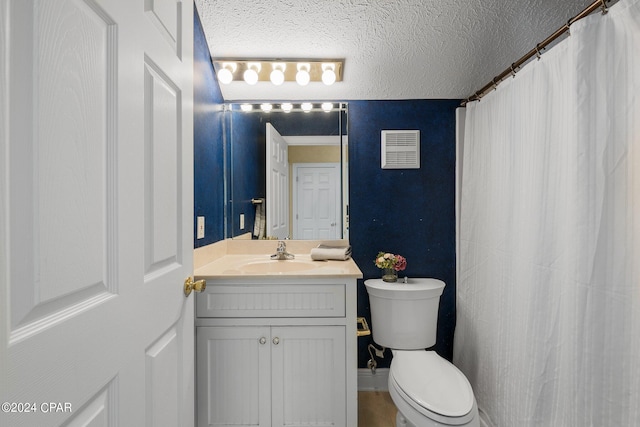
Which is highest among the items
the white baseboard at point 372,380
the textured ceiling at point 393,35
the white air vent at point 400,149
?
the textured ceiling at point 393,35

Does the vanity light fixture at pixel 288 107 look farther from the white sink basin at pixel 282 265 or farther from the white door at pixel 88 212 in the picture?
the white door at pixel 88 212

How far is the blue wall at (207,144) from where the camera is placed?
158 centimetres

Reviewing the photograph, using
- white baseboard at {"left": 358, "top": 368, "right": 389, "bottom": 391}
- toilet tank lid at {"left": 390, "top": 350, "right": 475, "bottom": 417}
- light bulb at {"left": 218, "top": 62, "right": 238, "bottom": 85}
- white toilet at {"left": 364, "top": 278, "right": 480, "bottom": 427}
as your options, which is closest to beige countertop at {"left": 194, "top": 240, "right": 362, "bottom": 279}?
white toilet at {"left": 364, "top": 278, "right": 480, "bottom": 427}

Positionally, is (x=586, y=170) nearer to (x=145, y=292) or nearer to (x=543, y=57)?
(x=543, y=57)

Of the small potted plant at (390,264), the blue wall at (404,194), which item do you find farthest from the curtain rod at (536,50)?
the small potted plant at (390,264)

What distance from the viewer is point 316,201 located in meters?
2.13

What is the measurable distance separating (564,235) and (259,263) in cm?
141

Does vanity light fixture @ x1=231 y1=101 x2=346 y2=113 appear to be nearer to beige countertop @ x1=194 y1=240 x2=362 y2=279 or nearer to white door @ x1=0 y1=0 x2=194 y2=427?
beige countertop @ x1=194 y1=240 x2=362 y2=279

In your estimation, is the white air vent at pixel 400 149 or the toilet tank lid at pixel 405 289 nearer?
the toilet tank lid at pixel 405 289

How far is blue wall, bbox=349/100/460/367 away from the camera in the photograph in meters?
2.11

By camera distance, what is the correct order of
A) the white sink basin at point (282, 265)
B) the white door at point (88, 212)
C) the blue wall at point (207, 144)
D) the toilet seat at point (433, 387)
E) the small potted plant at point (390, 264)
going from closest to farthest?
the white door at point (88, 212) < the toilet seat at point (433, 387) < the blue wall at point (207, 144) < the white sink basin at point (282, 265) < the small potted plant at point (390, 264)

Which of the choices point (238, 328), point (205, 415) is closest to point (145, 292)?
point (238, 328)

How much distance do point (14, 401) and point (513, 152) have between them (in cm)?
172

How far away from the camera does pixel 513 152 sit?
4.82 ft
